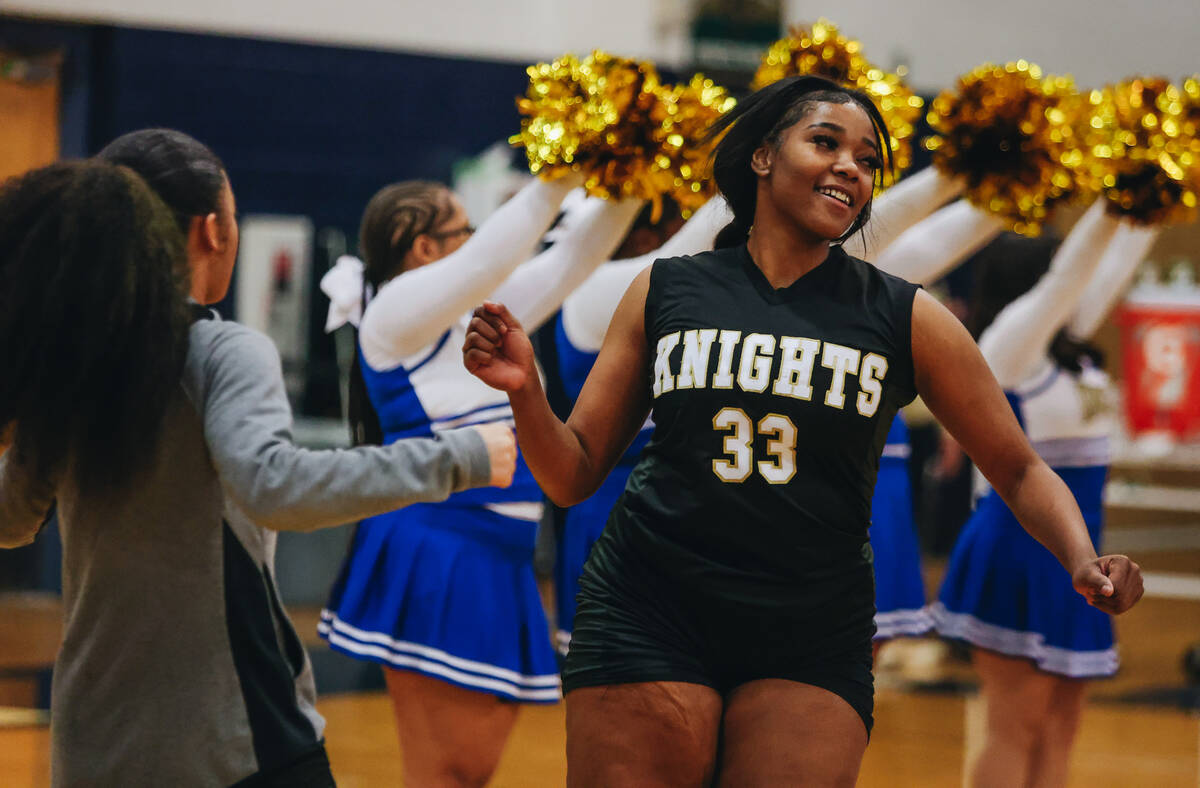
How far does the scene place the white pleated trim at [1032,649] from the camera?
3484 mm

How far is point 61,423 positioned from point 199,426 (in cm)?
15

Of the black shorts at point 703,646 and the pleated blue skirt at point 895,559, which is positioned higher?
the black shorts at point 703,646

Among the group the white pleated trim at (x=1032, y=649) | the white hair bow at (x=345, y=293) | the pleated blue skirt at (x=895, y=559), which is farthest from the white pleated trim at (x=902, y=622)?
the white hair bow at (x=345, y=293)

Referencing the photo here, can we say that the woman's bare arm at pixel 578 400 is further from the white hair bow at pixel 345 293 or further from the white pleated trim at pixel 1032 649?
the white pleated trim at pixel 1032 649

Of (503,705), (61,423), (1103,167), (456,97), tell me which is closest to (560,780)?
(503,705)

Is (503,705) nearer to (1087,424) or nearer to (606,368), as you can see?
(606,368)

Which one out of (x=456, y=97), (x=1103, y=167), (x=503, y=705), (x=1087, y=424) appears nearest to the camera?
(x=503, y=705)

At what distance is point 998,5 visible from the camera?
32.0 feet

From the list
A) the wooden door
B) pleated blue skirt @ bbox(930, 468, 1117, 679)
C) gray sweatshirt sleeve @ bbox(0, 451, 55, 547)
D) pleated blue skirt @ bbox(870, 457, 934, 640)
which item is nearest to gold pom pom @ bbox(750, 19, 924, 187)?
pleated blue skirt @ bbox(870, 457, 934, 640)

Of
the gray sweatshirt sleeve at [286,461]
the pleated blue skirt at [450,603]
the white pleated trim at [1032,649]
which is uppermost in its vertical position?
the gray sweatshirt sleeve at [286,461]

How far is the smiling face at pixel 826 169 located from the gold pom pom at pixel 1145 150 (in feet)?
4.44

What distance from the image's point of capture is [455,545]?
279 cm

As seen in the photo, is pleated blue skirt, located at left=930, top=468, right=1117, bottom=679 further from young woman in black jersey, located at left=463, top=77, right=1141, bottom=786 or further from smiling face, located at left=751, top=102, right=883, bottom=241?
smiling face, located at left=751, top=102, right=883, bottom=241

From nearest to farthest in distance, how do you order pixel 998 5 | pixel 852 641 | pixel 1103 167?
pixel 852 641, pixel 1103 167, pixel 998 5
